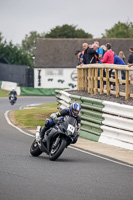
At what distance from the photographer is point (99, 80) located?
2127 cm

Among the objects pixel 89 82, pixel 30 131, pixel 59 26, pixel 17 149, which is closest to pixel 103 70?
pixel 89 82

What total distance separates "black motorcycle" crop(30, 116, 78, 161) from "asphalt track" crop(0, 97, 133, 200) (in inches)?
8.8

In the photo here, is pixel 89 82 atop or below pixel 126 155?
atop

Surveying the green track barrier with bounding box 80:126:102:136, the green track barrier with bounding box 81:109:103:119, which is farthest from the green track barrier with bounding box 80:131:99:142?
the green track barrier with bounding box 81:109:103:119

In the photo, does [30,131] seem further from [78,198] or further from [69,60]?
[69,60]

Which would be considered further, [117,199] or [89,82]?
[89,82]

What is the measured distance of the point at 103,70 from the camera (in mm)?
20719

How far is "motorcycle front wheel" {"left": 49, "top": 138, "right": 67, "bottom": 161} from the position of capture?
1284cm

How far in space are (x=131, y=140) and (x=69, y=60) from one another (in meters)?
76.6

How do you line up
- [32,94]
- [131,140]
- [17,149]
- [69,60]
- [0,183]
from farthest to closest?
[69,60] → [32,94] → [131,140] → [17,149] → [0,183]

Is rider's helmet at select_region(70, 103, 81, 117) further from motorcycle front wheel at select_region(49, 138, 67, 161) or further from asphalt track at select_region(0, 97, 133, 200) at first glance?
asphalt track at select_region(0, 97, 133, 200)

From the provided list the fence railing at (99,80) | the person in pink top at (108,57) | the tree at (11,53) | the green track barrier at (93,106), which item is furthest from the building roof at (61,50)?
the green track barrier at (93,106)

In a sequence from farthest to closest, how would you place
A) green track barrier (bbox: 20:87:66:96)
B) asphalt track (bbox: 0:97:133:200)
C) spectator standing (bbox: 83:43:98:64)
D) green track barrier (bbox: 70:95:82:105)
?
green track barrier (bbox: 20:87:66:96) → spectator standing (bbox: 83:43:98:64) → green track barrier (bbox: 70:95:82:105) → asphalt track (bbox: 0:97:133:200)

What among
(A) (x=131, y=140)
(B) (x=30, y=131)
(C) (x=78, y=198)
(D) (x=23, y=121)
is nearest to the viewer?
(C) (x=78, y=198)
